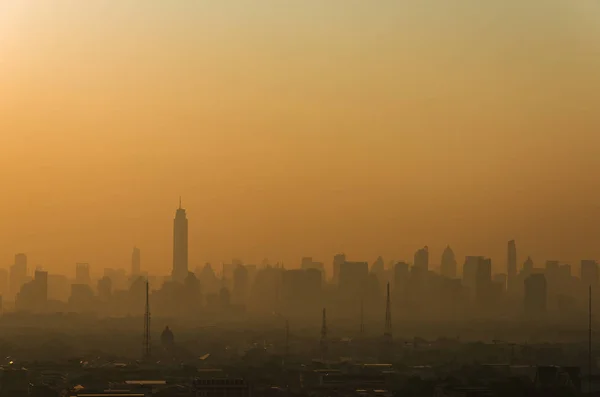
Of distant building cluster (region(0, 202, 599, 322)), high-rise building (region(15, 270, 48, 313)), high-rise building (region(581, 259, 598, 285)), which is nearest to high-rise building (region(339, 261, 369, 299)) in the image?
distant building cluster (region(0, 202, 599, 322))

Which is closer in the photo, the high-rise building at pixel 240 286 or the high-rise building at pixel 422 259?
the high-rise building at pixel 422 259

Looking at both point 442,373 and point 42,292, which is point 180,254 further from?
point 442,373

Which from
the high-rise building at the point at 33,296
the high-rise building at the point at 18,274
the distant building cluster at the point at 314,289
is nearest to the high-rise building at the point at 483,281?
the distant building cluster at the point at 314,289

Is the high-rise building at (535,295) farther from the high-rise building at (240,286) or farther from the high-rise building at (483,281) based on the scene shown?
the high-rise building at (240,286)

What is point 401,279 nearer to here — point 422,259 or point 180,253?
point 422,259

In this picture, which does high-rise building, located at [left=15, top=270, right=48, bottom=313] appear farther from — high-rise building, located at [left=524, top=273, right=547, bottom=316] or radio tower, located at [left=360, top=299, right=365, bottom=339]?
high-rise building, located at [left=524, top=273, right=547, bottom=316]

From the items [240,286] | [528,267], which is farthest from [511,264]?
[240,286]
